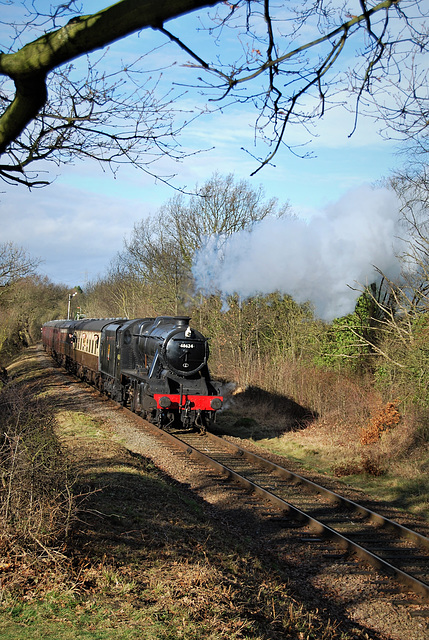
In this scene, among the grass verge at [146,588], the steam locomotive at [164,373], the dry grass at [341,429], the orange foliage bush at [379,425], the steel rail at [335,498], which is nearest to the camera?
the grass verge at [146,588]

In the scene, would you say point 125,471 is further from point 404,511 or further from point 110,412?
point 110,412

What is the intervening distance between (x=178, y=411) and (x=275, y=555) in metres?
8.41

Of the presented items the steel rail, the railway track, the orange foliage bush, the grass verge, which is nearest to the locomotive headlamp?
the steel rail

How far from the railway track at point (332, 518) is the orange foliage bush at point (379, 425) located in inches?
148

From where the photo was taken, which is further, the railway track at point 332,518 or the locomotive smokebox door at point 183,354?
the locomotive smokebox door at point 183,354

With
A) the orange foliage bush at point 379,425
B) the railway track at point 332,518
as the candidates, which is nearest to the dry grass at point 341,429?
the orange foliage bush at point 379,425

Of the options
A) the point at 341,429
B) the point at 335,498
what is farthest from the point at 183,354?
the point at 335,498

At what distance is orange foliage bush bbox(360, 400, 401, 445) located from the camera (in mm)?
15148

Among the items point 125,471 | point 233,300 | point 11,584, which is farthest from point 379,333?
point 11,584

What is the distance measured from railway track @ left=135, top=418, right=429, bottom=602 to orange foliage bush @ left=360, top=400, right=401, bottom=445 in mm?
3759

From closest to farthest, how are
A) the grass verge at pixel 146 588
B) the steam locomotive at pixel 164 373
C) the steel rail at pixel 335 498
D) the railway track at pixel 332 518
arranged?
the grass verge at pixel 146 588
the railway track at pixel 332 518
the steel rail at pixel 335 498
the steam locomotive at pixel 164 373

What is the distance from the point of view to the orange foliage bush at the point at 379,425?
1515 centimetres

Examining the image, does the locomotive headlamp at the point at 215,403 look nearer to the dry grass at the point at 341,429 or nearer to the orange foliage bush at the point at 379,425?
the dry grass at the point at 341,429

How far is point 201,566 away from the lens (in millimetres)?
5984
